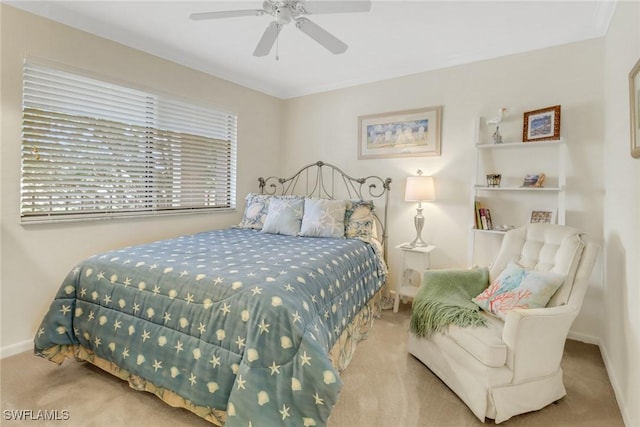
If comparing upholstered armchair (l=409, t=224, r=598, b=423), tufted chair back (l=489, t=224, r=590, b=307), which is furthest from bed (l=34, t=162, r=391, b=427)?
tufted chair back (l=489, t=224, r=590, b=307)

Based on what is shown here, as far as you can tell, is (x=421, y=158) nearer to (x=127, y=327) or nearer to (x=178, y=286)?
(x=178, y=286)

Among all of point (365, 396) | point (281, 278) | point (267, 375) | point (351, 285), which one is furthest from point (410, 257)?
point (267, 375)

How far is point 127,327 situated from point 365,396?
141 cm

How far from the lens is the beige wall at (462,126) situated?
2.57 m

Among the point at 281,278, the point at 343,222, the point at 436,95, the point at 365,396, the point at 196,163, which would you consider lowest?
the point at 365,396

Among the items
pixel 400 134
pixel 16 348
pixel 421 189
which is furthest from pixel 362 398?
pixel 400 134

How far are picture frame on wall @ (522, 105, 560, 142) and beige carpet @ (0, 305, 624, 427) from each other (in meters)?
1.73

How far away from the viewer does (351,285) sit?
2.38 meters

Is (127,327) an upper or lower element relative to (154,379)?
upper

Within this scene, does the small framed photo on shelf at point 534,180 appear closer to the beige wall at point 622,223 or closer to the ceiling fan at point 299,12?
the beige wall at point 622,223

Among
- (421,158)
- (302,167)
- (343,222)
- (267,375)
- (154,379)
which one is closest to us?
(267,375)

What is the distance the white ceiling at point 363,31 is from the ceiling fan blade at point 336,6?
614 mm

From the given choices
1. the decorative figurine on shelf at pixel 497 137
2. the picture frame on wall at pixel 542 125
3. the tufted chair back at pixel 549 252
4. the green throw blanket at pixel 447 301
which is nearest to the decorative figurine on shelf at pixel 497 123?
the decorative figurine on shelf at pixel 497 137

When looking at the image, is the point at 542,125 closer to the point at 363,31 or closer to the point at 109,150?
the point at 363,31
